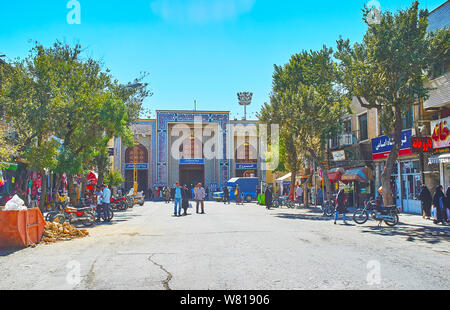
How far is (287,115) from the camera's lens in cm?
2628

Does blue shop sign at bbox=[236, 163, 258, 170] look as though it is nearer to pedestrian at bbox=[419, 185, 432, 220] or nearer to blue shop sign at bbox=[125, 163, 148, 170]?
blue shop sign at bbox=[125, 163, 148, 170]

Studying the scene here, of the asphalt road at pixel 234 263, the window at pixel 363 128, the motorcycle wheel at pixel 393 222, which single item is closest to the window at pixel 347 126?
the window at pixel 363 128

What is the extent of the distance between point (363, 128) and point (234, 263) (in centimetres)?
2335

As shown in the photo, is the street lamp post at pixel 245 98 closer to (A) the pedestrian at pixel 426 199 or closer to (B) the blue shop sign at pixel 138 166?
(B) the blue shop sign at pixel 138 166

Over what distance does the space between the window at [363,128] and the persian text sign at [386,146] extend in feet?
6.71

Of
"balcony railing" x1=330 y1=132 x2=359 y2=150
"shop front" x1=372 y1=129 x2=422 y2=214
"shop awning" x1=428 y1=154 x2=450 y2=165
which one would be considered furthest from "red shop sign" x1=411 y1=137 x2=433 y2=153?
"balcony railing" x1=330 y1=132 x2=359 y2=150

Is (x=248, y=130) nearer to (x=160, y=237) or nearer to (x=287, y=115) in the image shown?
(x=287, y=115)

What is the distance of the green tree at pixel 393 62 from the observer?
16.6 metres

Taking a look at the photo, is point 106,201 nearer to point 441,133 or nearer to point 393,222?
point 393,222

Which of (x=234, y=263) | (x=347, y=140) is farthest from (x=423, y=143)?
(x=234, y=263)

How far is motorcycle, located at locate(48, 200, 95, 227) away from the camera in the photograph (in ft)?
47.5

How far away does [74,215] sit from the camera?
15609mm

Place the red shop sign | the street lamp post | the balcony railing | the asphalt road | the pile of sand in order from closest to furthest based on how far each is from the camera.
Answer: the asphalt road < the pile of sand < the red shop sign < the balcony railing < the street lamp post

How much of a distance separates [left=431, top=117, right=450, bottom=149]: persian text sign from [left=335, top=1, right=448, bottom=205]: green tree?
2.32m
